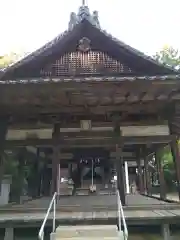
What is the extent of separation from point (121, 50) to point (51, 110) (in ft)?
8.70

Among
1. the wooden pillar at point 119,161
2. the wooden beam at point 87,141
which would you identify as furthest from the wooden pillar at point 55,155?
the wooden pillar at point 119,161

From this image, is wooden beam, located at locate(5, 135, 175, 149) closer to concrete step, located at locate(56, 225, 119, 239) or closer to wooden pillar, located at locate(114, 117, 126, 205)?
wooden pillar, located at locate(114, 117, 126, 205)

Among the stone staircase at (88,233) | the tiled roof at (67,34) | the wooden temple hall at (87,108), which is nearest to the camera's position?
the stone staircase at (88,233)

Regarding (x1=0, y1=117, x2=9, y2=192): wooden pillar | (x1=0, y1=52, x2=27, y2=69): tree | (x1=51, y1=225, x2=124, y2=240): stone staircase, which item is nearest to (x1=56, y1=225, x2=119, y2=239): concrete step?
(x1=51, y1=225, x2=124, y2=240): stone staircase

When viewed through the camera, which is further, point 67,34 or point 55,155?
point 67,34

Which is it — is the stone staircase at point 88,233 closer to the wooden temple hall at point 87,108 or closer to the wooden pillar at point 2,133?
the wooden temple hall at point 87,108

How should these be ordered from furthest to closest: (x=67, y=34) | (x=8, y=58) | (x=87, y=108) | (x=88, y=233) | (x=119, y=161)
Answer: (x=8, y=58) < (x=67, y=34) < (x=87, y=108) < (x=119, y=161) < (x=88, y=233)

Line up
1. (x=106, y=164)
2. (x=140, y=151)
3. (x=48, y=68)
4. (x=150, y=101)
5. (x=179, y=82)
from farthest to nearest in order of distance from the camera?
(x=106, y=164)
(x=140, y=151)
(x=48, y=68)
(x=150, y=101)
(x=179, y=82)

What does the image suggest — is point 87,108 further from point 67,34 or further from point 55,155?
point 67,34

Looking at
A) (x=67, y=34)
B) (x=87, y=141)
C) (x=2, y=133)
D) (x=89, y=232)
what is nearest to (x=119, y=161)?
(x=87, y=141)

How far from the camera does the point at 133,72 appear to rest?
24.5ft

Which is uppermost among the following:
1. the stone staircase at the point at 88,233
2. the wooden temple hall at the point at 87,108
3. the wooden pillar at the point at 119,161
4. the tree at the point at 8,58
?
the tree at the point at 8,58

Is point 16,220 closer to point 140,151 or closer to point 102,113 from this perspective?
point 102,113

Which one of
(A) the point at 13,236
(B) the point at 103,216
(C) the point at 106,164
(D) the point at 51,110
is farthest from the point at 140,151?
(A) the point at 13,236
